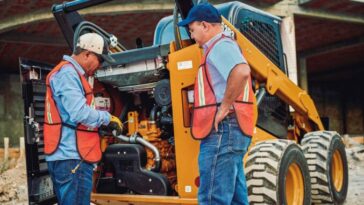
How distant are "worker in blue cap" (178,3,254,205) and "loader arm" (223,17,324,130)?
0.74 metres

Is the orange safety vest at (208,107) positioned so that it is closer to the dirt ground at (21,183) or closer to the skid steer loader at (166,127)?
the skid steer loader at (166,127)

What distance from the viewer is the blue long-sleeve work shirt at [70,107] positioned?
3326 mm

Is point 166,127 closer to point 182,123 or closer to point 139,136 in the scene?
point 139,136

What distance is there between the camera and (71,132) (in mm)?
3439

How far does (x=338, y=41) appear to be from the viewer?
1748 cm

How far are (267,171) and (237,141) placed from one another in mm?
932

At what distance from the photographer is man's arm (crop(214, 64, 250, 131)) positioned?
2.99m

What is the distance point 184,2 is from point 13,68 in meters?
15.2

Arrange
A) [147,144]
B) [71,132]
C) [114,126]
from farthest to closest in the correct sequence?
[147,144]
[114,126]
[71,132]

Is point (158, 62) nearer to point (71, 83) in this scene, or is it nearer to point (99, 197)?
point (71, 83)

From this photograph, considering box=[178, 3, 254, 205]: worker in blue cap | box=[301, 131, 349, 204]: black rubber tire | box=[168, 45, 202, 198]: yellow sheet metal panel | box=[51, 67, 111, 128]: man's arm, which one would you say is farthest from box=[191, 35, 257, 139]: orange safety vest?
box=[301, 131, 349, 204]: black rubber tire

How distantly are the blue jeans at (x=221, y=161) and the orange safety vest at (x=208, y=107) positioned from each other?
0.05m

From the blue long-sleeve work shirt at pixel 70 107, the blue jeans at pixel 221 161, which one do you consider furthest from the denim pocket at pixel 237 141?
the blue long-sleeve work shirt at pixel 70 107

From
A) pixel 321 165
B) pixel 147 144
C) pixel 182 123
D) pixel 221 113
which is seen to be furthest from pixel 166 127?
pixel 321 165
